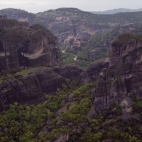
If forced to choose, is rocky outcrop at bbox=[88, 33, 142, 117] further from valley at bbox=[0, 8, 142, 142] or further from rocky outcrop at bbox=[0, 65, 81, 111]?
rocky outcrop at bbox=[0, 65, 81, 111]

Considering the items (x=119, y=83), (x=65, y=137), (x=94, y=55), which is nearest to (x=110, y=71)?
(x=119, y=83)

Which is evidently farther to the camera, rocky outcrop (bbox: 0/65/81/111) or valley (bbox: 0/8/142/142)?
rocky outcrop (bbox: 0/65/81/111)

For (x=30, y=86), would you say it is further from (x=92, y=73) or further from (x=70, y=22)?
(x=70, y=22)

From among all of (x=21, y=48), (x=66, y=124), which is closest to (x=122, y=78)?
(x=66, y=124)

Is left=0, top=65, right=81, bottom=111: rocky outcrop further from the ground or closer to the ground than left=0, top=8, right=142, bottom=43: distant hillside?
closer to the ground

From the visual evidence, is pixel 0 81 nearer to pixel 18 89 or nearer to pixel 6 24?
pixel 18 89

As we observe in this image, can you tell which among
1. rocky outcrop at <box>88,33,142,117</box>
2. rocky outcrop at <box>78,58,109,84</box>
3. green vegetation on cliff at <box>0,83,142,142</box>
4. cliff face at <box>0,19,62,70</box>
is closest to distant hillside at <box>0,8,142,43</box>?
cliff face at <box>0,19,62,70</box>
